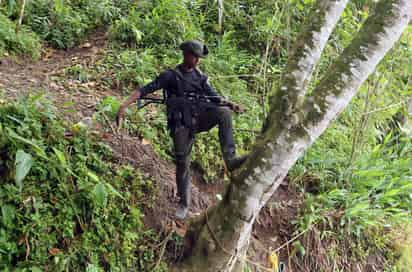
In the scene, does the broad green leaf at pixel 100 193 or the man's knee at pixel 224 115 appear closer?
the broad green leaf at pixel 100 193

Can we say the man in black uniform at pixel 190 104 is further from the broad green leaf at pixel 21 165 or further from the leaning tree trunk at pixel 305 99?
the broad green leaf at pixel 21 165

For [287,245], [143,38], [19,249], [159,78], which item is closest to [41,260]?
[19,249]

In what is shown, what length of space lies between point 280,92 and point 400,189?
3.14 metres

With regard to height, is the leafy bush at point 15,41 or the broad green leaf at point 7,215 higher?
the leafy bush at point 15,41

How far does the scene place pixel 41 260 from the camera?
8.84ft

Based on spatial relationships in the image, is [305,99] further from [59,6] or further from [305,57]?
[59,6]

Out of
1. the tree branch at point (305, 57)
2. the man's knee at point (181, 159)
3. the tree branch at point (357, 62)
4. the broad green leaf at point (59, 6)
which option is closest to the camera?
the tree branch at point (357, 62)

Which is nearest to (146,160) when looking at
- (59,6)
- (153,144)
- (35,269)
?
(153,144)

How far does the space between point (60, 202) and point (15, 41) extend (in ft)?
10.8

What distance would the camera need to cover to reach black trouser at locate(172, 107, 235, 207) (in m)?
3.05

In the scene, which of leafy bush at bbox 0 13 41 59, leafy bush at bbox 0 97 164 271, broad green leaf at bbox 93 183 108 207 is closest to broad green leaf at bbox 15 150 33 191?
leafy bush at bbox 0 97 164 271

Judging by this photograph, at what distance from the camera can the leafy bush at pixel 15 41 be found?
5105 mm

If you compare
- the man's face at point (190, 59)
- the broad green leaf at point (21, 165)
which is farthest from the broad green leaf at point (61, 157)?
the man's face at point (190, 59)

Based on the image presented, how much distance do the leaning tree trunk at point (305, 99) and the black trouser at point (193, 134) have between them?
318 millimetres
